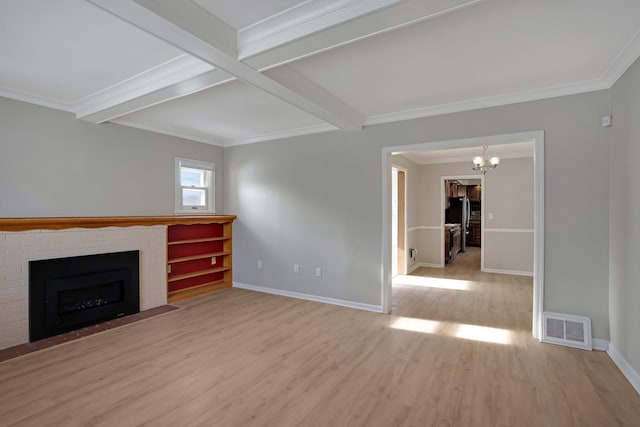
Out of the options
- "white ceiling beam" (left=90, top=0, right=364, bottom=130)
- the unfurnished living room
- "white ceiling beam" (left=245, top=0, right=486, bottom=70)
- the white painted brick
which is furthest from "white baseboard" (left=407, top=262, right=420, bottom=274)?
"white ceiling beam" (left=245, top=0, right=486, bottom=70)

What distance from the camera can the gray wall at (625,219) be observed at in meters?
2.43

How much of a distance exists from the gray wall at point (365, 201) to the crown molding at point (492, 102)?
0.20ft

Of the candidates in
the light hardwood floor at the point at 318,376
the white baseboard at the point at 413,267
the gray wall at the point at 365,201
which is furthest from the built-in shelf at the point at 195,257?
the white baseboard at the point at 413,267

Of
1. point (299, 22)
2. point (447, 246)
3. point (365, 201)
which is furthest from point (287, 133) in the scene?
point (447, 246)

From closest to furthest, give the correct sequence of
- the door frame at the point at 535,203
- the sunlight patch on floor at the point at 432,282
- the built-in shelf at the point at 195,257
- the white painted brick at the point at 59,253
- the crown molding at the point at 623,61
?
the crown molding at the point at 623,61 < the white painted brick at the point at 59,253 < the door frame at the point at 535,203 < the built-in shelf at the point at 195,257 < the sunlight patch on floor at the point at 432,282

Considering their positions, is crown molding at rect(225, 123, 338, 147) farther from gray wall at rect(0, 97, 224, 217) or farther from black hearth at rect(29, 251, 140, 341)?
black hearth at rect(29, 251, 140, 341)

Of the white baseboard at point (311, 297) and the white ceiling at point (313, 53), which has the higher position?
the white ceiling at point (313, 53)

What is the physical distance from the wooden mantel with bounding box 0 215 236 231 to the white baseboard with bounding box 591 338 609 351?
5.11m

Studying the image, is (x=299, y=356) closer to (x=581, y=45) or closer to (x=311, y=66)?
(x=311, y=66)

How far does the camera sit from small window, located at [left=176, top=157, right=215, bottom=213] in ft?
17.0

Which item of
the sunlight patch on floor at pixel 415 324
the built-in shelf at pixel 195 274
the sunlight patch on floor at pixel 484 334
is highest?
the built-in shelf at pixel 195 274

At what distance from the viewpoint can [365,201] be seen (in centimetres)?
439

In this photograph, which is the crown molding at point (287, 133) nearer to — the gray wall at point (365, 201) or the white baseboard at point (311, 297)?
the gray wall at point (365, 201)

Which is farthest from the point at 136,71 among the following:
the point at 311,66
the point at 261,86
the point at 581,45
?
the point at 581,45
